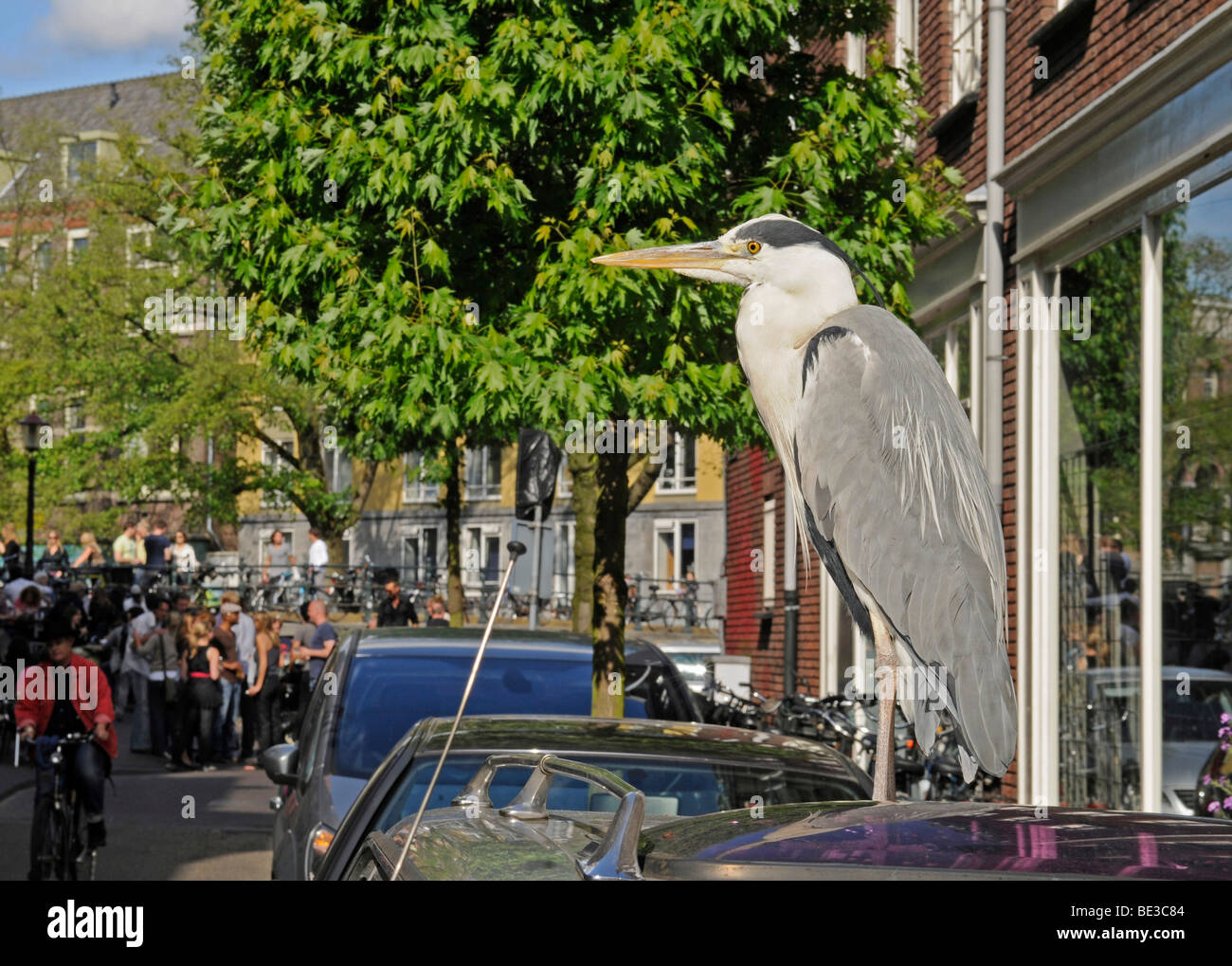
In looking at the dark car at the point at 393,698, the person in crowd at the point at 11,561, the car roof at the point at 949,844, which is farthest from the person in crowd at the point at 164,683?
the car roof at the point at 949,844

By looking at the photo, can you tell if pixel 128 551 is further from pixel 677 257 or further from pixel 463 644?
pixel 677 257

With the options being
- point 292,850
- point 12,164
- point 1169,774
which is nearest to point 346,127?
point 292,850

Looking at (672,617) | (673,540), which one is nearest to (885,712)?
Answer: (672,617)

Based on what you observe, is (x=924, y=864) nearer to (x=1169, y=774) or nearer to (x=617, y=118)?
(x=617, y=118)

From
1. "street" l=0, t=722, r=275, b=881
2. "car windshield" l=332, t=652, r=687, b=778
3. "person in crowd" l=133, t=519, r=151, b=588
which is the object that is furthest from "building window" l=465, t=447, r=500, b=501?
"car windshield" l=332, t=652, r=687, b=778

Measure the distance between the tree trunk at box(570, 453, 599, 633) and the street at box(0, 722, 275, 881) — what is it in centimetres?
407

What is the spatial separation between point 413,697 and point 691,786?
2.92 metres

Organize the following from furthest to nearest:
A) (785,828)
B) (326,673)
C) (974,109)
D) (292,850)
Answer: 1. (974,109)
2. (326,673)
3. (292,850)
4. (785,828)

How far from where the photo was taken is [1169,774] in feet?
33.0

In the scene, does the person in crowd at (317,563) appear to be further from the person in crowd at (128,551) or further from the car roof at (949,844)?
the car roof at (949,844)

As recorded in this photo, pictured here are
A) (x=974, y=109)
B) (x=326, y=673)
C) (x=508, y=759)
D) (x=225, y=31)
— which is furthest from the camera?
(x=974, y=109)

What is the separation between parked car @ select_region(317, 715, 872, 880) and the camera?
468 centimetres

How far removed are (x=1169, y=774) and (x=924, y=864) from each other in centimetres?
877

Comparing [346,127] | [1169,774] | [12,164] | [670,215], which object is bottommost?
[1169,774]
